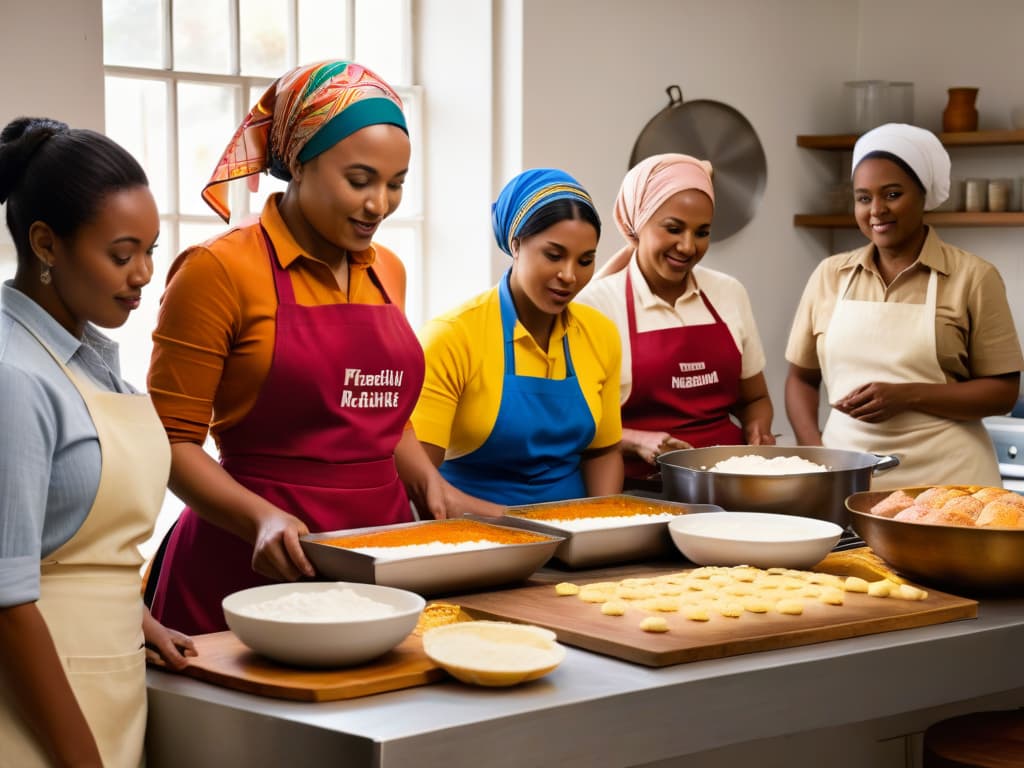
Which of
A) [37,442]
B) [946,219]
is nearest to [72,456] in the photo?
[37,442]

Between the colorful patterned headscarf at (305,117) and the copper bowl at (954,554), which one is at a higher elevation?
the colorful patterned headscarf at (305,117)

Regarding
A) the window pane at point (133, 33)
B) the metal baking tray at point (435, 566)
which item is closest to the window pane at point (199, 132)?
the window pane at point (133, 33)

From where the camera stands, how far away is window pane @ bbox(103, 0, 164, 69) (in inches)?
143

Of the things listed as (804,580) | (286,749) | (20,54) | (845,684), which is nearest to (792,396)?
(804,580)

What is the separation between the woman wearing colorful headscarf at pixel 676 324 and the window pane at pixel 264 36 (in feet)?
4.68

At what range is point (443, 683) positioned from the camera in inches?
59.6

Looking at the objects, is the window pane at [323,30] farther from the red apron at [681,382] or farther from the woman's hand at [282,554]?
the woman's hand at [282,554]

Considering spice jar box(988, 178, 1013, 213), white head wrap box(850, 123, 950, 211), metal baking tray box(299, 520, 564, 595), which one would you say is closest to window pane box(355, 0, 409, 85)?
white head wrap box(850, 123, 950, 211)

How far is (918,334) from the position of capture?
3133 millimetres

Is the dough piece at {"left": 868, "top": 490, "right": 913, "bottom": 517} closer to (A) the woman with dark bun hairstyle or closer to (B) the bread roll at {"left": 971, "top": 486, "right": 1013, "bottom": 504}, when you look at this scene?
(B) the bread roll at {"left": 971, "top": 486, "right": 1013, "bottom": 504}

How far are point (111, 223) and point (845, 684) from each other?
1033 mm

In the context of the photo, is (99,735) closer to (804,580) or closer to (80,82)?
(804,580)

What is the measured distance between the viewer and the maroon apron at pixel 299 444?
2.06 metres

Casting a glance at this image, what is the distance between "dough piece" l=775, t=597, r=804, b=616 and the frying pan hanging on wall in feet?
9.07
